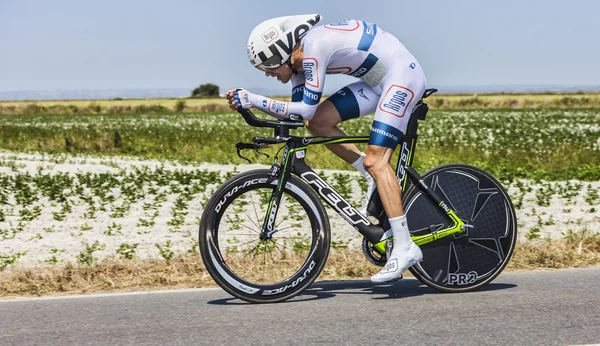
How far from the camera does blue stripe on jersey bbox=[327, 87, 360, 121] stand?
589 cm

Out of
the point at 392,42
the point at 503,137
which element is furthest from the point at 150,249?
the point at 503,137

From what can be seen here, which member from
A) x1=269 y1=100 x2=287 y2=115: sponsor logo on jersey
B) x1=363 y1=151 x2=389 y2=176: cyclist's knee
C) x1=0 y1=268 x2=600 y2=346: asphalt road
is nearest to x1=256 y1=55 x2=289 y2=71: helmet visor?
x1=269 y1=100 x2=287 y2=115: sponsor logo on jersey

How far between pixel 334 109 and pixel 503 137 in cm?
2225

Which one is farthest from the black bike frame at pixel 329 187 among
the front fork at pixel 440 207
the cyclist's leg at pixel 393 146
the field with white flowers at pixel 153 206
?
the field with white flowers at pixel 153 206

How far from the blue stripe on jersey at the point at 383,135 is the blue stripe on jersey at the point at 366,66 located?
36cm

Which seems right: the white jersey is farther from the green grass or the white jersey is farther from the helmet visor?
the green grass

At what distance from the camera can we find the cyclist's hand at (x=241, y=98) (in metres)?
5.42

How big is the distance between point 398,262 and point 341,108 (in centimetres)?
117

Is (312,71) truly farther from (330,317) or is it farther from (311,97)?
(330,317)

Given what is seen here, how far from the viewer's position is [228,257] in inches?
228

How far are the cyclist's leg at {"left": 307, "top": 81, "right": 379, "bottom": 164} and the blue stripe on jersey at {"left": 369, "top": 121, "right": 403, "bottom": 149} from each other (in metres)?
0.22

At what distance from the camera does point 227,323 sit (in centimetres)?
498

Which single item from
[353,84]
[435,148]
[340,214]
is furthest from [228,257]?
[435,148]

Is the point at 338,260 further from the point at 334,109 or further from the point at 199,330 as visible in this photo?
the point at 199,330
